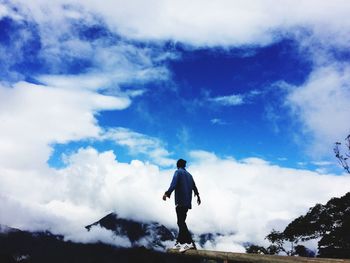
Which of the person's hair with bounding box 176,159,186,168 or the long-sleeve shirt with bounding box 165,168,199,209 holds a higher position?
the person's hair with bounding box 176,159,186,168

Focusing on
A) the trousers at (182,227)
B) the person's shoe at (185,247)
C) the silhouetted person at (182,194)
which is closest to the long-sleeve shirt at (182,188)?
the silhouetted person at (182,194)

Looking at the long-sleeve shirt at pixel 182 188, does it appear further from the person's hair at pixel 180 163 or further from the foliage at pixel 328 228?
the foliage at pixel 328 228

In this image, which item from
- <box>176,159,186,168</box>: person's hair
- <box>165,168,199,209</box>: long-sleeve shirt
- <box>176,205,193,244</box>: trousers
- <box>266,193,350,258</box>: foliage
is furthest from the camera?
<box>266,193,350,258</box>: foliage

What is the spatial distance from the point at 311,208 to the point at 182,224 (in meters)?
41.3

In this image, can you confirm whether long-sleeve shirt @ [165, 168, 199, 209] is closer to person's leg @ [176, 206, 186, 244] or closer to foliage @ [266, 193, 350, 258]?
person's leg @ [176, 206, 186, 244]

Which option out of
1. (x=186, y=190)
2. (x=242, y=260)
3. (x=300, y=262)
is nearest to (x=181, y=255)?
(x=186, y=190)

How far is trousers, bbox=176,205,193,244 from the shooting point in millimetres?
10375

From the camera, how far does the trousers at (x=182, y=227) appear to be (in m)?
10.4

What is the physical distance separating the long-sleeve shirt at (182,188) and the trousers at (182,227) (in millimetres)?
155

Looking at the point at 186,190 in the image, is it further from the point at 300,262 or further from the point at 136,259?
the point at 136,259

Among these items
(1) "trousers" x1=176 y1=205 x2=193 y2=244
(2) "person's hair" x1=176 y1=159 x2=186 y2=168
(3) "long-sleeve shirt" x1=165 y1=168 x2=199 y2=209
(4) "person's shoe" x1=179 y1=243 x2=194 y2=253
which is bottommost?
(4) "person's shoe" x1=179 y1=243 x2=194 y2=253

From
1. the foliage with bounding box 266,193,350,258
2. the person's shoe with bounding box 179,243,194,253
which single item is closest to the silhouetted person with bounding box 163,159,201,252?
the person's shoe with bounding box 179,243,194,253

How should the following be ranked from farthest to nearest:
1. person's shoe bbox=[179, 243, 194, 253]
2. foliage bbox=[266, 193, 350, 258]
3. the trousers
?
foliage bbox=[266, 193, 350, 258] → the trousers → person's shoe bbox=[179, 243, 194, 253]

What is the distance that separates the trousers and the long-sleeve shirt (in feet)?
0.51
